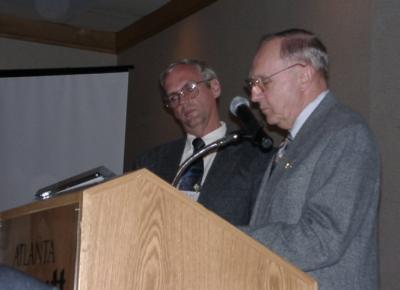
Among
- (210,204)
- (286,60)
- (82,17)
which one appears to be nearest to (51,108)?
(82,17)

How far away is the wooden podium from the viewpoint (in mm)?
1340

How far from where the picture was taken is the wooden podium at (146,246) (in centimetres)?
134

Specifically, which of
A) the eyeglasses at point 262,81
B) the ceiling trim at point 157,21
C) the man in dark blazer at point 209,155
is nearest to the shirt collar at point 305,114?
the eyeglasses at point 262,81

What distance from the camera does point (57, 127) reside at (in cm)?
516

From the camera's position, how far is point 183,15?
5285 mm

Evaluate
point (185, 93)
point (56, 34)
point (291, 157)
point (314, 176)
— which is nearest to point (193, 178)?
point (185, 93)

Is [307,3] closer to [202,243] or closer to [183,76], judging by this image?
[183,76]

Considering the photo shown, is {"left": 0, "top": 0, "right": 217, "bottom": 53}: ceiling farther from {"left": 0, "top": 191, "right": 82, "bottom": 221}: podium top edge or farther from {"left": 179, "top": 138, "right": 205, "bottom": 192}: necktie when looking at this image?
{"left": 0, "top": 191, "right": 82, "bottom": 221}: podium top edge

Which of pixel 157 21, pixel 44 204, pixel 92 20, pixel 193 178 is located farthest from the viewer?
pixel 92 20

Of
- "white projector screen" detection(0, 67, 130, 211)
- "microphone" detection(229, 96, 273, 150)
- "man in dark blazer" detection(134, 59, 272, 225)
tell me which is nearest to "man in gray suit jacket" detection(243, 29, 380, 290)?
"microphone" detection(229, 96, 273, 150)

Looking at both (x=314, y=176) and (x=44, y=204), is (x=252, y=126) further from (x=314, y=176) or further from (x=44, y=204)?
(x=44, y=204)

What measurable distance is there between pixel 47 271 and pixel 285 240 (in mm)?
520

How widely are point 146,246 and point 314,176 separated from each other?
0.64 metres

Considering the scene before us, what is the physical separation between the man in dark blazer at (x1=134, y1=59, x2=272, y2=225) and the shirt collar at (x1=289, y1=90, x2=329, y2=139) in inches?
26.0
